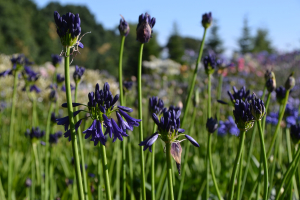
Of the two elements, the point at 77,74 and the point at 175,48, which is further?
the point at 175,48

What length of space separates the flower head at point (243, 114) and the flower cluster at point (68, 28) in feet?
2.35

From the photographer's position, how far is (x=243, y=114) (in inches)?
40.6

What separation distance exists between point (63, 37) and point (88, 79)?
9311 millimetres

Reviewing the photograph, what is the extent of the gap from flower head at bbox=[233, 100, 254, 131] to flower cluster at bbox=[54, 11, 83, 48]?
0.72 metres

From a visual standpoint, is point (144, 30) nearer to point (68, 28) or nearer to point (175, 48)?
point (68, 28)

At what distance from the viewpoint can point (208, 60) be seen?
72.3 inches

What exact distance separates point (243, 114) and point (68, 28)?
795mm

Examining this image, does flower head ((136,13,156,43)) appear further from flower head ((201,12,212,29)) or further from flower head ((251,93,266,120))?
flower head ((201,12,212,29))

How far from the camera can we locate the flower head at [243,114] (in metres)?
1.03

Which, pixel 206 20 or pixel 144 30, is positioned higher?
pixel 206 20

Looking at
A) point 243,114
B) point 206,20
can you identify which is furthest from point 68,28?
point 206,20

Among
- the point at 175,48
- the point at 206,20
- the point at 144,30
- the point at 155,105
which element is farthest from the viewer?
the point at 175,48

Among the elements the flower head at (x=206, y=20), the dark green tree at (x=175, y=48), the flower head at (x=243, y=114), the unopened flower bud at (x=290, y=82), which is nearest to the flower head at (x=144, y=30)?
the flower head at (x=243, y=114)

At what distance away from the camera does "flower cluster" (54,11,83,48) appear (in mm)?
902
